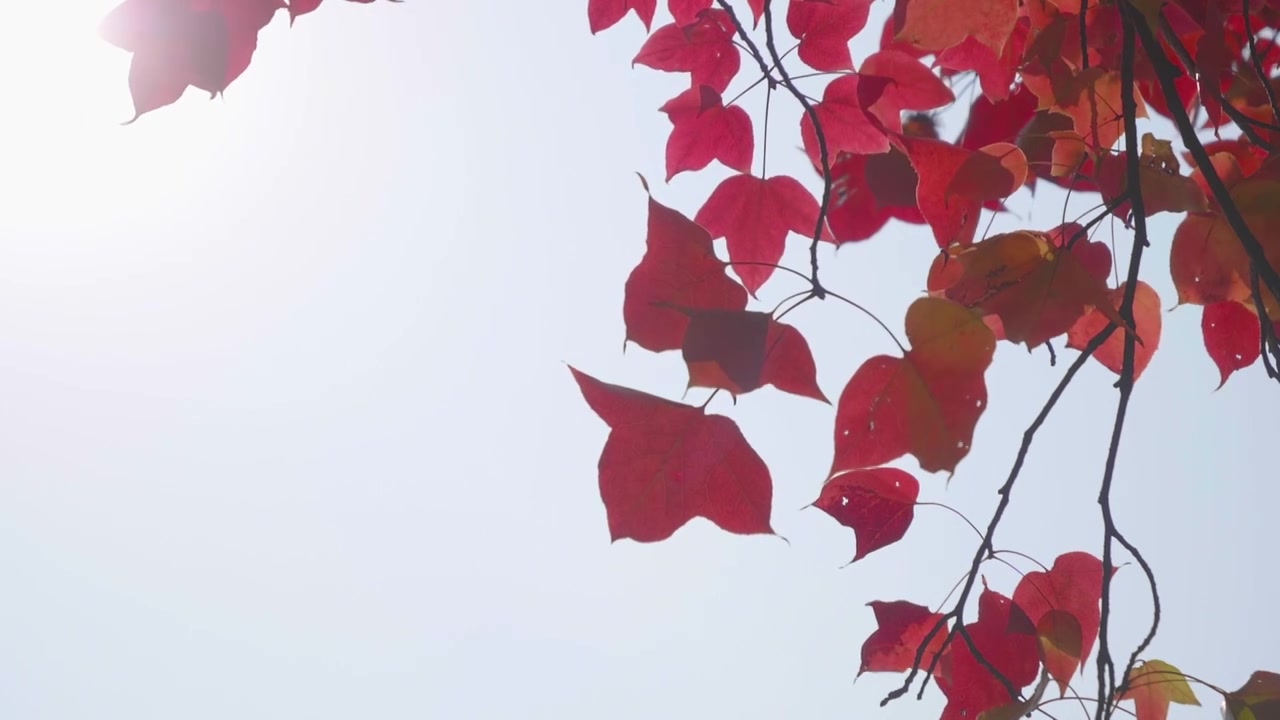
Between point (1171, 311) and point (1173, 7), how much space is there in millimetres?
262

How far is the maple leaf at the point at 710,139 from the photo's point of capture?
77 cm

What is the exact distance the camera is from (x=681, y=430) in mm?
528

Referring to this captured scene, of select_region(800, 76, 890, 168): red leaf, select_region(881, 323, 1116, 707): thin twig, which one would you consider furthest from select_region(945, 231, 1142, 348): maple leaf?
select_region(800, 76, 890, 168): red leaf

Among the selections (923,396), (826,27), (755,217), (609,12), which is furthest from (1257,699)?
(609,12)

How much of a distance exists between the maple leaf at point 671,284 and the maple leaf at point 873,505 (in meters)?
0.21

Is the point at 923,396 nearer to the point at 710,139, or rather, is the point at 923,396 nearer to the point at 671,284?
the point at 671,284

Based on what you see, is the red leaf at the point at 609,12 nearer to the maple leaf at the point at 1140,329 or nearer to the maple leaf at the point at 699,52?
the maple leaf at the point at 699,52

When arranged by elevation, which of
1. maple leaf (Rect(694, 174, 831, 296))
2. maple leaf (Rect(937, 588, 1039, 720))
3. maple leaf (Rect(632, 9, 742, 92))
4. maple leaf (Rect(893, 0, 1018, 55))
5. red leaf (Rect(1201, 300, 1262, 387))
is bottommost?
maple leaf (Rect(937, 588, 1039, 720))

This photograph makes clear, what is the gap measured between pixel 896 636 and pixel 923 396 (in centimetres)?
28

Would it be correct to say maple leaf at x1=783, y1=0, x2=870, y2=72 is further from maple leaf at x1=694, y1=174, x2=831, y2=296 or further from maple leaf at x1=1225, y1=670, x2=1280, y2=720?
maple leaf at x1=1225, y1=670, x2=1280, y2=720

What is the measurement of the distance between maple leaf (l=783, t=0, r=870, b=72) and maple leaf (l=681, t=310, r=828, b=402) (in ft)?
1.30

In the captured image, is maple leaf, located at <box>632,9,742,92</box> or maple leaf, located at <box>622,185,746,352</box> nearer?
maple leaf, located at <box>622,185,746,352</box>

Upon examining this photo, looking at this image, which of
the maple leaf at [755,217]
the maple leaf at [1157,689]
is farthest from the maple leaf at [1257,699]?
the maple leaf at [755,217]

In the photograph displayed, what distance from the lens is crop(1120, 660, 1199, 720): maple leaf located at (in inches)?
25.7
